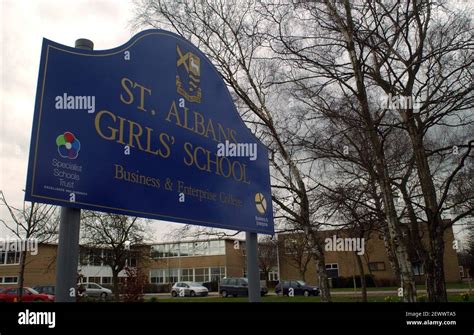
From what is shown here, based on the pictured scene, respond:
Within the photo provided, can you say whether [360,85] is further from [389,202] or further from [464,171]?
[464,171]

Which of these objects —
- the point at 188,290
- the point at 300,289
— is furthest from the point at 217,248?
the point at 300,289

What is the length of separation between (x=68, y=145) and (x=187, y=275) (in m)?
59.2

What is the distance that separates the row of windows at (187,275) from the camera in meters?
59.5

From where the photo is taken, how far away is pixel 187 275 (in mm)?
61094

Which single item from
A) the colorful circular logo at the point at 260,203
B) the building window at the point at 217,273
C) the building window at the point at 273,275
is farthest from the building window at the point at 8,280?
the colorful circular logo at the point at 260,203

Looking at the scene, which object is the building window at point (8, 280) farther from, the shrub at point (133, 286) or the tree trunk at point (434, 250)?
the tree trunk at point (434, 250)

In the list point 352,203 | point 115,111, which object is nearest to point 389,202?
point 352,203

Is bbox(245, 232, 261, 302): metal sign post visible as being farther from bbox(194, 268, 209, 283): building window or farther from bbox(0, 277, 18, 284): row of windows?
bbox(194, 268, 209, 283): building window

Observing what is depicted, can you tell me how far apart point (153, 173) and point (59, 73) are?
62.4 inches

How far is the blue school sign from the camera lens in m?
4.17

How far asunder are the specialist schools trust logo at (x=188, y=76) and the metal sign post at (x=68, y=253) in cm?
259
